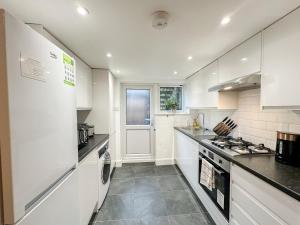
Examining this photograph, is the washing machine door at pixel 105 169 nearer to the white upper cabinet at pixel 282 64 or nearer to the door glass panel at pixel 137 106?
the door glass panel at pixel 137 106

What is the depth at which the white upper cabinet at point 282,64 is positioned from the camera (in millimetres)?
1248

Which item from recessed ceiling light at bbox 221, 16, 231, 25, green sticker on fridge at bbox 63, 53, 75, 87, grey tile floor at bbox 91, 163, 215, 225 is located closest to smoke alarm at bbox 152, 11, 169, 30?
recessed ceiling light at bbox 221, 16, 231, 25

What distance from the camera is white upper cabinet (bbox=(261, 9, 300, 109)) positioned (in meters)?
1.25

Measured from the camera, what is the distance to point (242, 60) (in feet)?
6.01

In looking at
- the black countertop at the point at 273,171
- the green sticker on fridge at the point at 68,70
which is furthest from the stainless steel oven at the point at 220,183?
the green sticker on fridge at the point at 68,70

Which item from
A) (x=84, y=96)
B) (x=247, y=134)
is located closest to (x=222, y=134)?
(x=247, y=134)

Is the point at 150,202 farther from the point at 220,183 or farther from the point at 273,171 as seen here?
the point at 273,171

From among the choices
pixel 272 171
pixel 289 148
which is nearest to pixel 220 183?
pixel 272 171

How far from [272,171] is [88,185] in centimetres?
176

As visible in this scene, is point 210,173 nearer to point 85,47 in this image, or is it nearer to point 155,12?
point 155,12

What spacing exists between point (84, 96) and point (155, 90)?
2.11 meters

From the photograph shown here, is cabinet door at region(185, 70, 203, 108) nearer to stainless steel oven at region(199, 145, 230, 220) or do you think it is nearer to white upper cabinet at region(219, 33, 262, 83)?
white upper cabinet at region(219, 33, 262, 83)

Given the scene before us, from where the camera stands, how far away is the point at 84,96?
2598mm

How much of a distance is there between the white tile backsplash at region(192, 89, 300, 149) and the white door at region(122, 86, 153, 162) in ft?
7.03
